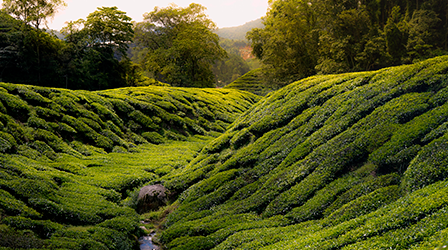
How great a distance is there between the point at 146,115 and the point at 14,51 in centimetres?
3389

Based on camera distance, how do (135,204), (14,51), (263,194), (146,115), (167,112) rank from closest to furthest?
(263,194) < (135,204) < (146,115) < (167,112) < (14,51)

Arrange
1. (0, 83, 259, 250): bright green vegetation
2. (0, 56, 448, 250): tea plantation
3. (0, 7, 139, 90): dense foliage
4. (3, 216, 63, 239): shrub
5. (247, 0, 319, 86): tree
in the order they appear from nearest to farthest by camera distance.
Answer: (0, 56, 448, 250): tea plantation < (3, 216, 63, 239): shrub < (0, 83, 259, 250): bright green vegetation < (247, 0, 319, 86): tree < (0, 7, 139, 90): dense foliage

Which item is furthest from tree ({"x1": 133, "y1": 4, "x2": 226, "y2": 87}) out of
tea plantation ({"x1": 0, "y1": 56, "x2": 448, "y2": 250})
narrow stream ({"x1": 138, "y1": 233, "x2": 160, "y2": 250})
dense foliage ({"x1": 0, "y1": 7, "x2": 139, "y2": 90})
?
narrow stream ({"x1": 138, "y1": 233, "x2": 160, "y2": 250})

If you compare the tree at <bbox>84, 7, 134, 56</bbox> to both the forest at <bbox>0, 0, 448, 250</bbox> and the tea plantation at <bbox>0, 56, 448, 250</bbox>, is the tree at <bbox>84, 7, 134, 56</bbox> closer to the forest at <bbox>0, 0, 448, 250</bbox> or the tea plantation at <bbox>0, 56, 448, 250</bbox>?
the forest at <bbox>0, 0, 448, 250</bbox>

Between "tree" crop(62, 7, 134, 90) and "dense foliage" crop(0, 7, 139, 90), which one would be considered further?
"tree" crop(62, 7, 134, 90)

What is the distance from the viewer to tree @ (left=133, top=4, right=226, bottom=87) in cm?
7162

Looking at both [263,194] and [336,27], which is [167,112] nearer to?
[263,194]

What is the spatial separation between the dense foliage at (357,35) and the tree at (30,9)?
157ft

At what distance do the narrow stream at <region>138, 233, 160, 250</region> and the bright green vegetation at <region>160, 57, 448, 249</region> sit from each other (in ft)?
2.18

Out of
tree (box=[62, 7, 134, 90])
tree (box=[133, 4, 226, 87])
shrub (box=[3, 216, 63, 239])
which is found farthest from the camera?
tree (box=[133, 4, 226, 87])

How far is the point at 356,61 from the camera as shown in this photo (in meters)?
40.0

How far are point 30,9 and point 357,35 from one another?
209 feet

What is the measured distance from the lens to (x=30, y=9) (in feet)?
171

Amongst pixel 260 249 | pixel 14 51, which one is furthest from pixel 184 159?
pixel 14 51
